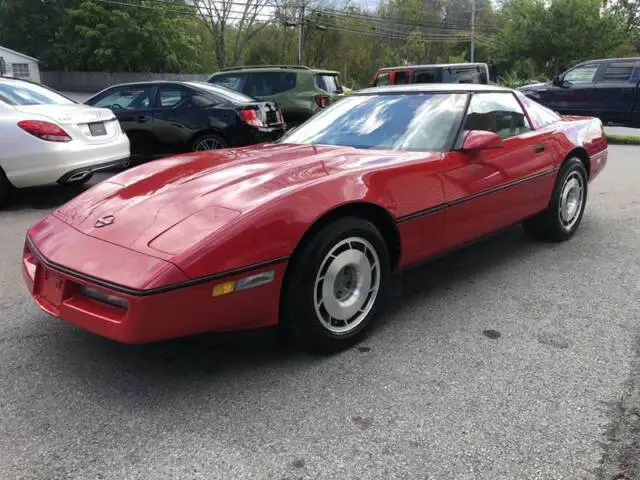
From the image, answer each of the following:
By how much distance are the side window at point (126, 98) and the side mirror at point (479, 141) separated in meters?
6.07

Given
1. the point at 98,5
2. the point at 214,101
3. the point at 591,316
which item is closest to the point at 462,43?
the point at 98,5

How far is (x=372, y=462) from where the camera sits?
2096mm

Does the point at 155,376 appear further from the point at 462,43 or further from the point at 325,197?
the point at 462,43

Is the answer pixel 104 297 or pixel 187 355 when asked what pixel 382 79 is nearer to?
pixel 187 355

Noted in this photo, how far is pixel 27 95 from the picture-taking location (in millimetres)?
6379

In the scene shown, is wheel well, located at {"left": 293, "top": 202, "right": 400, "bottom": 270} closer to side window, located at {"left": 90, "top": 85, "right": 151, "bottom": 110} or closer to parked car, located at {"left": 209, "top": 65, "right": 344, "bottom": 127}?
side window, located at {"left": 90, "top": 85, "right": 151, "bottom": 110}

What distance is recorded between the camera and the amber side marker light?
7.98ft

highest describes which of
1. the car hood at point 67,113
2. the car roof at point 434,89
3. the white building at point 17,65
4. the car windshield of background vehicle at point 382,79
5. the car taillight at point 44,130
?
the car roof at point 434,89

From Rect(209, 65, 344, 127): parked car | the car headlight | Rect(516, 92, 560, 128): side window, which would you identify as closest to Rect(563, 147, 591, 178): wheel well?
Rect(516, 92, 560, 128): side window

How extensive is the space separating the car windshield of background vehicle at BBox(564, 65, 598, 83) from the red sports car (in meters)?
10.4

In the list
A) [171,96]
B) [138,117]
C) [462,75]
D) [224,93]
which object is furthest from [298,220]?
[462,75]

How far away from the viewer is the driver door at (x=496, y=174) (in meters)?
3.54

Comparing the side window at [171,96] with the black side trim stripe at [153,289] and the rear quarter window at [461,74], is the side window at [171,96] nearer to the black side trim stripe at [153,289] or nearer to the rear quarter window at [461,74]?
the black side trim stripe at [153,289]

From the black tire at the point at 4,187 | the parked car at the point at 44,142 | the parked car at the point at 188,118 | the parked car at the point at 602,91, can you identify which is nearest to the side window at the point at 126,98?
the parked car at the point at 188,118
